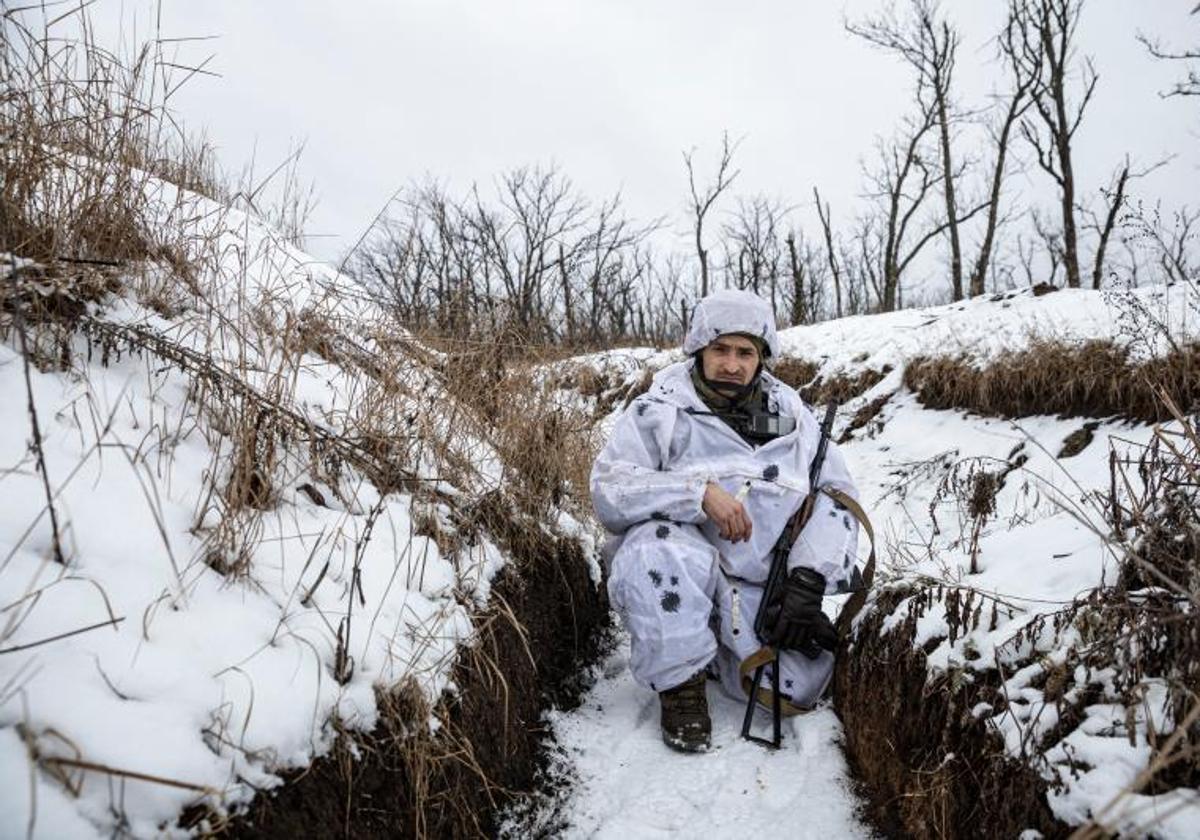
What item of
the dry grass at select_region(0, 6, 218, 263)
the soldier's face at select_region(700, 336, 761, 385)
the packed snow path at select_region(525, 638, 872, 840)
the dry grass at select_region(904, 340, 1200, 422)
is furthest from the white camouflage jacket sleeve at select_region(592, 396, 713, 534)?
the dry grass at select_region(904, 340, 1200, 422)

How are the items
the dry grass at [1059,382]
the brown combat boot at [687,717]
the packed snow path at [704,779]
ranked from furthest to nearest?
the dry grass at [1059,382] < the brown combat boot at [687,717] < the packed snow path at [704,779]

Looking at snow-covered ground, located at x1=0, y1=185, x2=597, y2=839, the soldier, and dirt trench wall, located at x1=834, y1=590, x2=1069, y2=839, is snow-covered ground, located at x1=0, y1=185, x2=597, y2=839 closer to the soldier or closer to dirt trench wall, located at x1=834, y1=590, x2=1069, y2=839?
the soldier

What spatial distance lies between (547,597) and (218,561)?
1292mm

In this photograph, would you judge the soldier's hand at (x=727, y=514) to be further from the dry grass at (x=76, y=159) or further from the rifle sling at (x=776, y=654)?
the dry grass at (x=76, y=159)

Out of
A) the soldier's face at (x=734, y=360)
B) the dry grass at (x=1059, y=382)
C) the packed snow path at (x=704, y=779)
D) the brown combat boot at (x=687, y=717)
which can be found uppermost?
the soldier's face at (x=734, y=360)

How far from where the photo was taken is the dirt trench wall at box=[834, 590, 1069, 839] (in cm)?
123

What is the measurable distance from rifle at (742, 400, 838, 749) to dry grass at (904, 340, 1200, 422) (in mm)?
2776

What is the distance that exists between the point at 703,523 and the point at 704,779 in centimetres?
85

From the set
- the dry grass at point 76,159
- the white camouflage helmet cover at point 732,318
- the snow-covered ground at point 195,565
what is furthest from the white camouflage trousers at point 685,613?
the dry grass at point 76,159

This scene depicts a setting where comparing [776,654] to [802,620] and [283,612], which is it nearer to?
[802,620]

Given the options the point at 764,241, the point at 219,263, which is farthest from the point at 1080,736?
the point at 764,241

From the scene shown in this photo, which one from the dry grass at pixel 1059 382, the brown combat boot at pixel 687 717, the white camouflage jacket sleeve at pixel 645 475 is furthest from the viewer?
the dry grass at pixel 1059 382

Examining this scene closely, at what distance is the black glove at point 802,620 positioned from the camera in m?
2.04

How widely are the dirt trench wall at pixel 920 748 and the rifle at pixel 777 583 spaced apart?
0.23m
